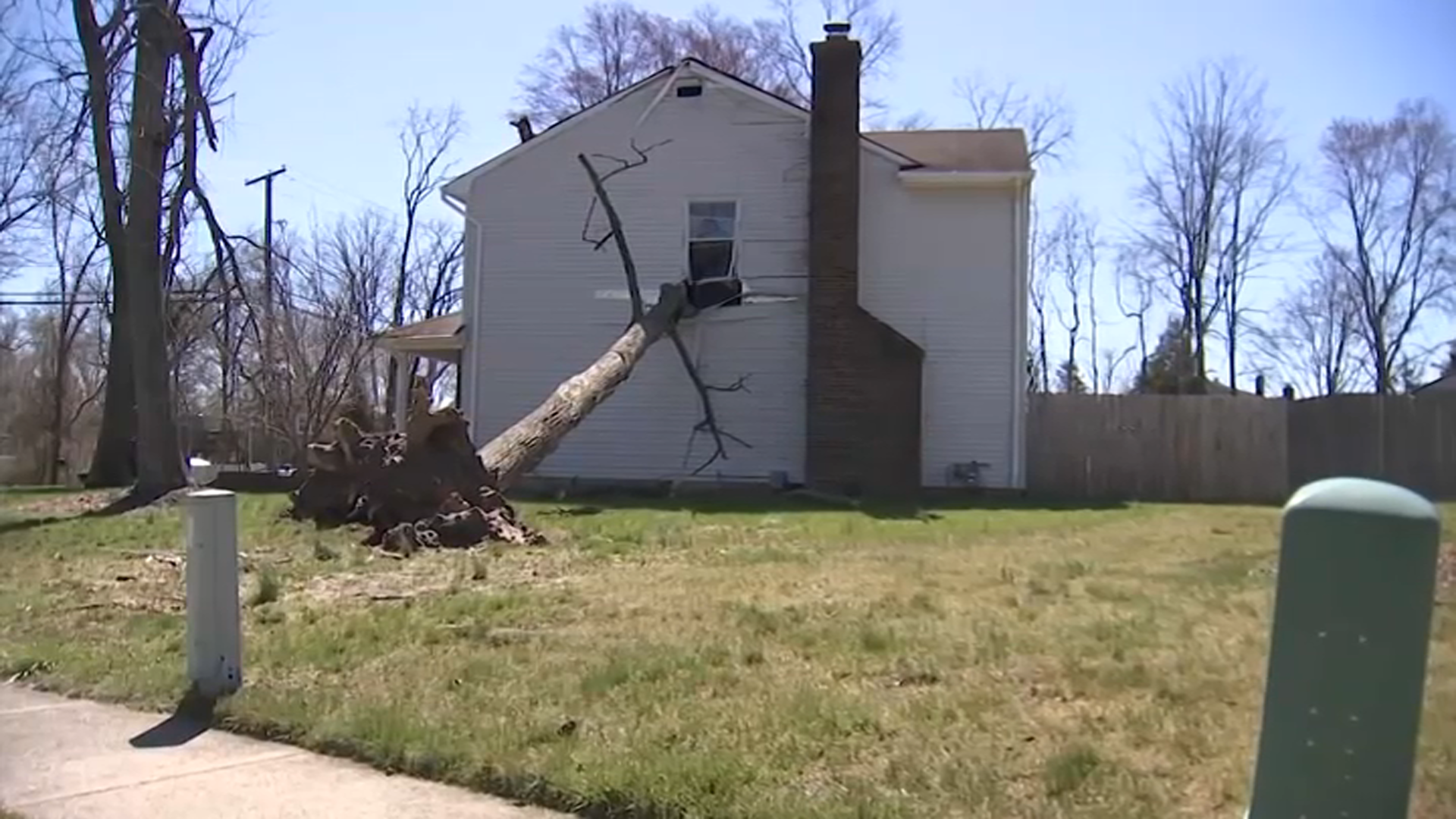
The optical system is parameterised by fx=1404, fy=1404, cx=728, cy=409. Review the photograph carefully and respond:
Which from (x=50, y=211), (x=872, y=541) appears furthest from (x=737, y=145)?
(x=50, y=211)

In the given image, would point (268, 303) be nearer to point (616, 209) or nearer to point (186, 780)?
point (616, 209)

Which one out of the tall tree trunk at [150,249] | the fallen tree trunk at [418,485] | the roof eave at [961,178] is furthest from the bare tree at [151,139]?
the roof eave at [961,178]

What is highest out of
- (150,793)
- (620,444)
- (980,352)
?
(980,352)

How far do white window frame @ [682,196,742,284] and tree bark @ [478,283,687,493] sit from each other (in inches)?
22.3

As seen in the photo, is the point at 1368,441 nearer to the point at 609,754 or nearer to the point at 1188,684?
the point at 1188,684

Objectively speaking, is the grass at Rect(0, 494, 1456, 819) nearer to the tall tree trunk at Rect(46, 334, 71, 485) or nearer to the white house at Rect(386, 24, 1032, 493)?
the white house at Rect(386, 24, 1032, 493)

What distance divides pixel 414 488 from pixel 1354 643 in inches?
471

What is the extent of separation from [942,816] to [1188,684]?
2558 mm

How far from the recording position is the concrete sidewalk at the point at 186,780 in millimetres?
5254

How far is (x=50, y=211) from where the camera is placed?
3291cm

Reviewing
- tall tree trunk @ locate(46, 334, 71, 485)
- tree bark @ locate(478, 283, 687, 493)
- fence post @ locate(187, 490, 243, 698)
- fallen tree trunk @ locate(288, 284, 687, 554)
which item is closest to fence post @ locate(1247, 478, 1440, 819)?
fence post @ locate(187, 490, 243, 698)

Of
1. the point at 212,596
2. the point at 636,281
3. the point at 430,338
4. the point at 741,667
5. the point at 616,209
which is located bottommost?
the point at 741,667

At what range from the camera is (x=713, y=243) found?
→ 79.6ft

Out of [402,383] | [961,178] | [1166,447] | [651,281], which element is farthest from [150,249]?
[1166,447]
